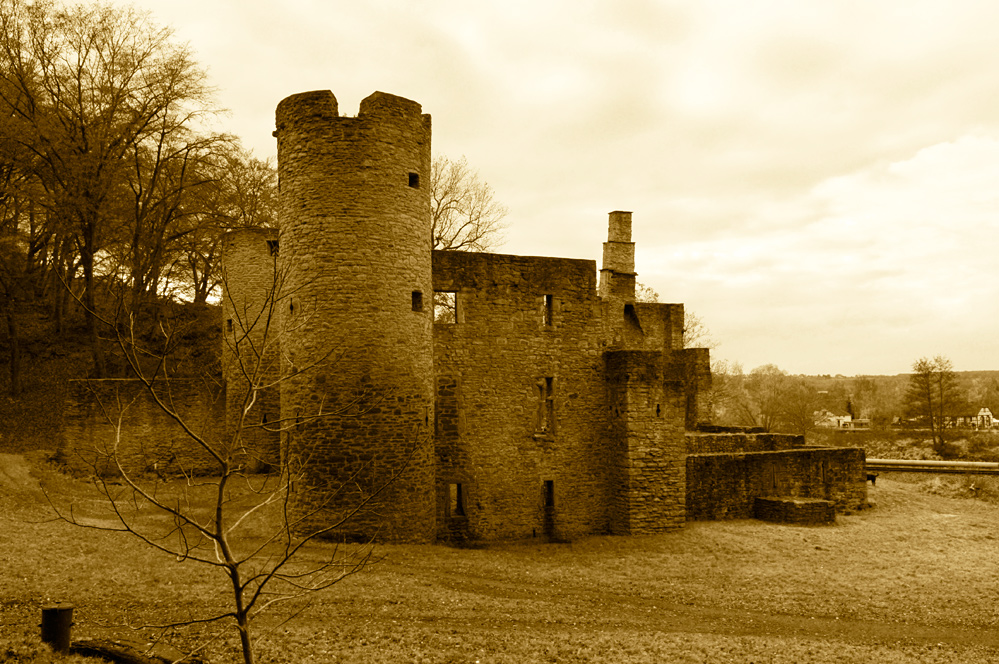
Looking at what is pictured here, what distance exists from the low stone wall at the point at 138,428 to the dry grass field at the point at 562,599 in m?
2.39

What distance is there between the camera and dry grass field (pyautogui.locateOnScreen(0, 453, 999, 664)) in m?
10.0

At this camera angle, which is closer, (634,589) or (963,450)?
(634,589)

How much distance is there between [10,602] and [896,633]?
1273 centimetres

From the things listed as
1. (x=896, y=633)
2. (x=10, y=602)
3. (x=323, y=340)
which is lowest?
(x=896, y=633)

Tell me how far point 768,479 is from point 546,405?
804cm

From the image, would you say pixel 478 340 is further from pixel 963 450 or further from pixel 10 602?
Result: pixel 963 450

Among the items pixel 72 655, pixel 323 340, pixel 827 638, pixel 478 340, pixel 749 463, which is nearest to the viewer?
pixel 72 655

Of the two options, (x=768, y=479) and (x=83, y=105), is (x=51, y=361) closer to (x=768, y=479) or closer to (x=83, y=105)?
(x=83, y=105)

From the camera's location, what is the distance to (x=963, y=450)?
157 ft

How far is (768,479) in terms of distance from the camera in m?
22.6

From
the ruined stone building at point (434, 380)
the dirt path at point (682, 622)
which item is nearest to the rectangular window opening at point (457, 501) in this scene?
the ruined stone building at point (434, 380)

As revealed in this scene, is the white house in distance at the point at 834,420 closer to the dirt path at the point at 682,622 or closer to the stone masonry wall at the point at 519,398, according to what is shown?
the stone masonry wall at the point at 519,398

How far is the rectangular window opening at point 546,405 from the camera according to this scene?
61.4 feet

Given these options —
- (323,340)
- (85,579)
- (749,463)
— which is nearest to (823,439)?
(749,463)
